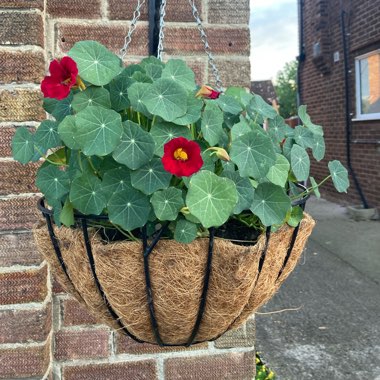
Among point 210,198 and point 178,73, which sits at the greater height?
point 178,73

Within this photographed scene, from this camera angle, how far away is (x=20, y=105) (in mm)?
1481

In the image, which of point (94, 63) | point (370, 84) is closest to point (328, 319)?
point (94, 63)

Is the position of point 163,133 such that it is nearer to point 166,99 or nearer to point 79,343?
point 166,99

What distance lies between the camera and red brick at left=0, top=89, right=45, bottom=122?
148cm

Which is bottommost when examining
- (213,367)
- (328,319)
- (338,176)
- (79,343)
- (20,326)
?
(328,319)

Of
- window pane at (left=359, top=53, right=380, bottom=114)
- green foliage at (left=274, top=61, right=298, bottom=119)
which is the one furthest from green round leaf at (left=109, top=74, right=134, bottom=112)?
green foliage at (left=274, top=61, right=298, bottom=119)

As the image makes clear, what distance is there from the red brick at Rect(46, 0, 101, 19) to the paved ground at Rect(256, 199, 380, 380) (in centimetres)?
116

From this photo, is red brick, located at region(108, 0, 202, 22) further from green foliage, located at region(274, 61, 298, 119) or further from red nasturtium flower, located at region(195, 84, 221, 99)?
green foliage, located at region(274, 61, 298, 119)

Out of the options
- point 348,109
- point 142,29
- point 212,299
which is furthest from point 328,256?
point 212,299

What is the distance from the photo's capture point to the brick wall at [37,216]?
1.48 metres

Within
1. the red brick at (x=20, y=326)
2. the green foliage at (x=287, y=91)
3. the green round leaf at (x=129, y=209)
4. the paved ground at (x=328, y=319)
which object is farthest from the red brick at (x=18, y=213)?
the green foliage at (x=287, y=91)

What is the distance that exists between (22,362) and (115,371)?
0.31m

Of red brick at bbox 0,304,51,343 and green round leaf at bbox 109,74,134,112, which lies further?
red brick at bbox 0,304,51,343

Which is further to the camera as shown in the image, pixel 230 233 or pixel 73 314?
pixel 73 314
